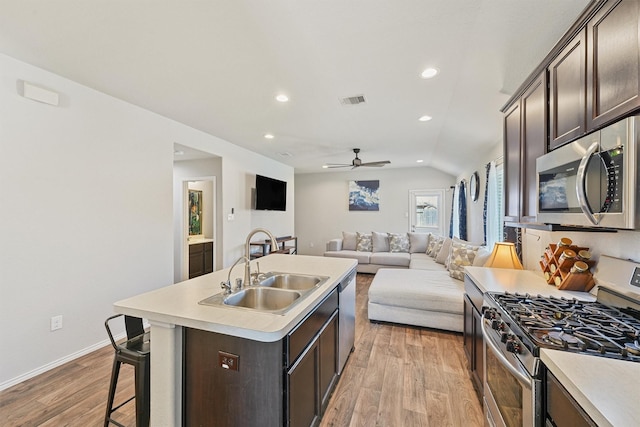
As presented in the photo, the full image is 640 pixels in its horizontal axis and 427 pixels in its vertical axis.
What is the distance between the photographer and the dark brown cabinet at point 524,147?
63.8 inches

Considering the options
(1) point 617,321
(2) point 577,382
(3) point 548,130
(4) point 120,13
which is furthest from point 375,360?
(4) point 120,13

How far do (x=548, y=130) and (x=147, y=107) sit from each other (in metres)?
3.73

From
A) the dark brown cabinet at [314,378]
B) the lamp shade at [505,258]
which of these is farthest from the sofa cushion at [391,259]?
the dark brown cabinet at [314,378]

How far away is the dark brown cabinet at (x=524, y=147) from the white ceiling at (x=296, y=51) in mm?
308

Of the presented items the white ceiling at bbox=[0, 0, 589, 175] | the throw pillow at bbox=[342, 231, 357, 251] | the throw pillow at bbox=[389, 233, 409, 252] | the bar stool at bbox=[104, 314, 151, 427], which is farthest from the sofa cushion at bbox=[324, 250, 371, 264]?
the bar stool at bbox=[104, 314, 151, 427]

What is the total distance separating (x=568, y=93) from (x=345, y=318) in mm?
2057

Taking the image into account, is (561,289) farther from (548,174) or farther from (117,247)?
(117,247)

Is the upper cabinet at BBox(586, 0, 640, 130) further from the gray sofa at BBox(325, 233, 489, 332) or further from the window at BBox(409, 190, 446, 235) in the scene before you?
the window at BBox(409, 190, 446, 235)

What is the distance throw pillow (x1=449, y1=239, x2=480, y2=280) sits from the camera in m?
3.41

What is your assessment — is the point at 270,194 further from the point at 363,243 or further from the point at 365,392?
the point at 365,392

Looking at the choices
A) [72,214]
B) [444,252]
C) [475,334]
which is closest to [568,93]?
[475,334]

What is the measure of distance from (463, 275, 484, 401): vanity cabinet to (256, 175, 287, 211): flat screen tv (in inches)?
158

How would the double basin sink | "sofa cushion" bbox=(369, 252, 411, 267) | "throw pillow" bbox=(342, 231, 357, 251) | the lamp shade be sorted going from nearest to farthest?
1. the double basin sink
2. the lamp shade
3. "sofa cushion" bbox=(369, 252, 411, 267)
4. "throw pillow" bbox=(342, 231, 357, 251)

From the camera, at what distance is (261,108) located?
10.1ft
